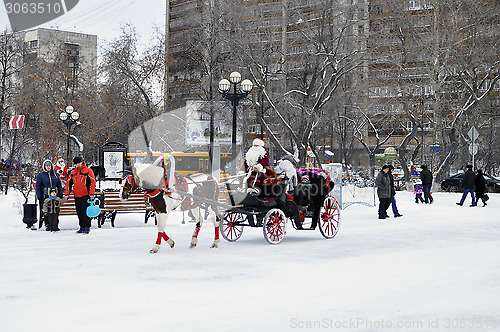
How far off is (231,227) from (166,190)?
246 centimetres

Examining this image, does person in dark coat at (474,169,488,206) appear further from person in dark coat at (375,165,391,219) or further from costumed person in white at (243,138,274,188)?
costumed person in white at (243,138,274,188)

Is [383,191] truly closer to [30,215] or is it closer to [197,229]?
[197,229]

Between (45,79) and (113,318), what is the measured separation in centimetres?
4307

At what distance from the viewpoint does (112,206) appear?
55.6 ft

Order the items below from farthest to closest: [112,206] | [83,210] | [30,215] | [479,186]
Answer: [479,186]
[112,206]
[30,215]
[83,210]

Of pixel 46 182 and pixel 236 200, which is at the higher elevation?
pixel 46 182

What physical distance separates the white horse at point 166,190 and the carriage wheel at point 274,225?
99 cm

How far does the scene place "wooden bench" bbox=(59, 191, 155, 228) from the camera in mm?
16406

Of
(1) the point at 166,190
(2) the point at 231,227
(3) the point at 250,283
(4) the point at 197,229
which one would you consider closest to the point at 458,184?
(2) the point at 231,227

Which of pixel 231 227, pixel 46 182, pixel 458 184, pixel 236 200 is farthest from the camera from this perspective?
pixel 458 184

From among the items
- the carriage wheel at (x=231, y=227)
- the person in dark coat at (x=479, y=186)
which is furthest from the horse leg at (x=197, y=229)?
the person in dark coat at (x=479, y=186)

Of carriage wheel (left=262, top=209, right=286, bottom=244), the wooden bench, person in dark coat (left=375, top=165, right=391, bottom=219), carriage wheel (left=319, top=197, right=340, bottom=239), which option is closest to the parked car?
person in dark coat (left=375, top=165, right=391, bottom=219)

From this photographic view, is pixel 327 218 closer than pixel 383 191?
Yes

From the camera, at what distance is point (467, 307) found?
285 inches
